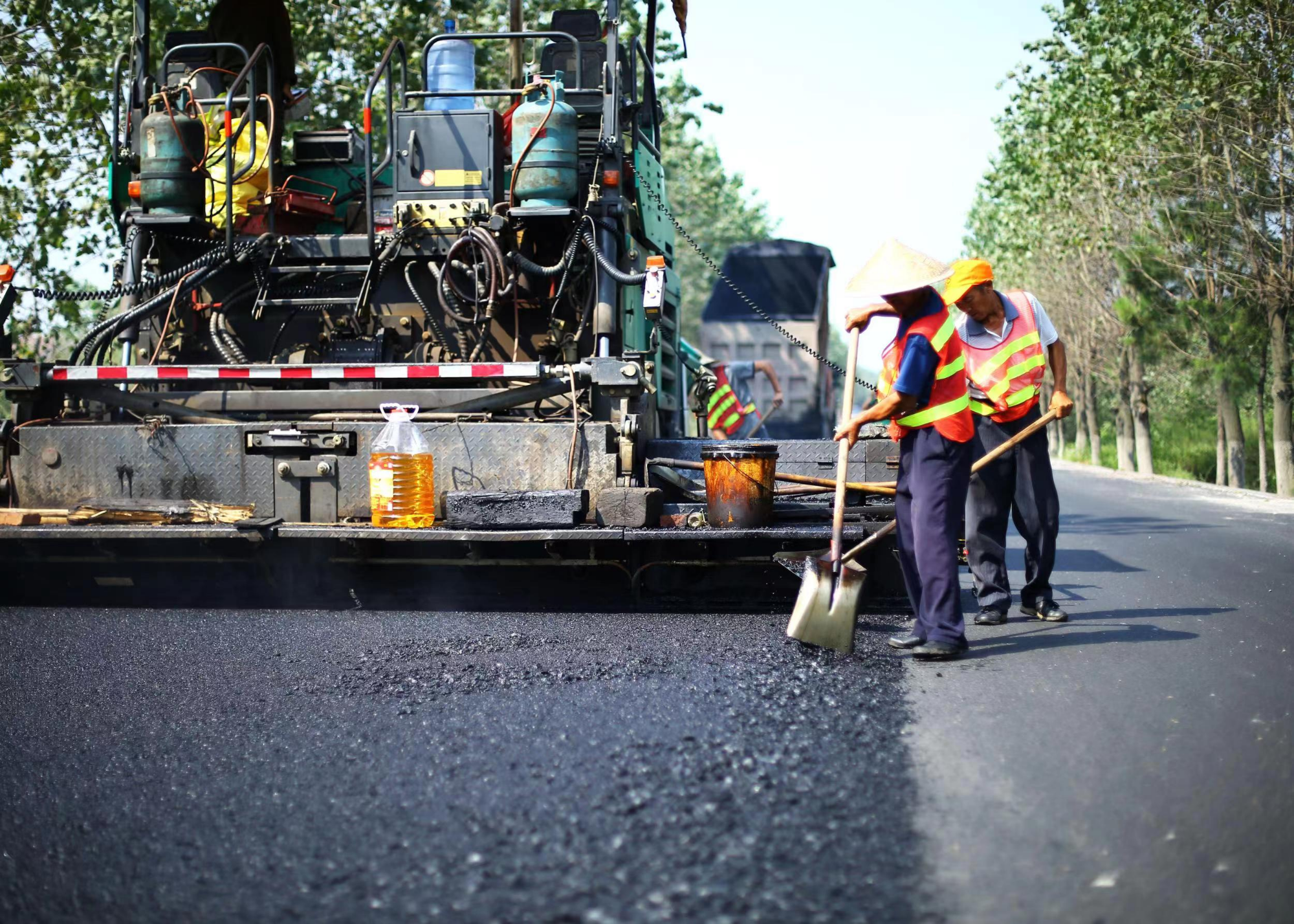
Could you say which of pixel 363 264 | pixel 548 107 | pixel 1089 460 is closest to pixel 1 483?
pixel 363 264

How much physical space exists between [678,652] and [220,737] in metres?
2.08

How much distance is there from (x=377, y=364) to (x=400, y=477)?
0.92 m

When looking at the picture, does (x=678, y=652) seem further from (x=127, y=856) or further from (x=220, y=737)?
(x=127, y=856)

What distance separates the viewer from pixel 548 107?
8.09 meters

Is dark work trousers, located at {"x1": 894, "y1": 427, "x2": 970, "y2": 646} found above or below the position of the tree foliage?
below

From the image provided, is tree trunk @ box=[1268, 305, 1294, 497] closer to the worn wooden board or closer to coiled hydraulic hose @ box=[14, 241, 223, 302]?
coiled hydraulic hose @ box=[14, 241, 223, 302]

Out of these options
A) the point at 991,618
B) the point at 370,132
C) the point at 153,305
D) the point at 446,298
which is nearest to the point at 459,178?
the point at 370,132

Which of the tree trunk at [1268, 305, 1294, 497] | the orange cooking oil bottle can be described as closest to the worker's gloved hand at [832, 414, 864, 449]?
the orange cooking oil bottle

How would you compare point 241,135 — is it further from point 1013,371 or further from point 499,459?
point 1013,371

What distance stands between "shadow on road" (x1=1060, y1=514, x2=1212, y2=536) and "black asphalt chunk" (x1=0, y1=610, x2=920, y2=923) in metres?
7.90

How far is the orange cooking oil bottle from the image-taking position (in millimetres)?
7152

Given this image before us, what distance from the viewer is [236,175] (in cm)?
854

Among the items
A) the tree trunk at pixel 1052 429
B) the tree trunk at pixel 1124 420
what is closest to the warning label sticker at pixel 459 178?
the tree trunk at pixel 1124 420

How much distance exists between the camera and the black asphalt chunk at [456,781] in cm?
302
